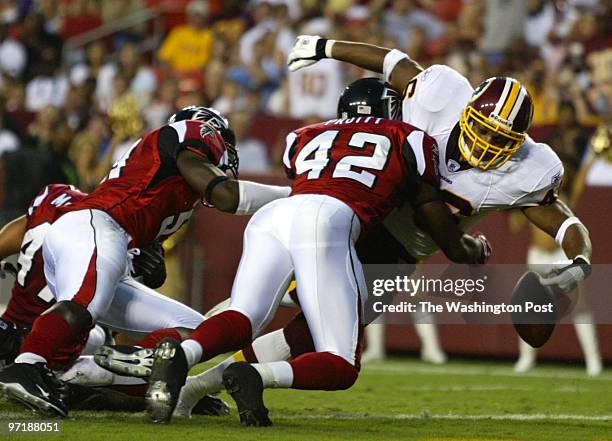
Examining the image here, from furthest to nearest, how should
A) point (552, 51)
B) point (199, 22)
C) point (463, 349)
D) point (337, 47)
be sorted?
point (199, 22) < point (552, 51) < point (463, 349) < point (337, 47)

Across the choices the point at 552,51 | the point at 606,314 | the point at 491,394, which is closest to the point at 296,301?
the point at 491,394

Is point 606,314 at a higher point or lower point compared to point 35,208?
lower

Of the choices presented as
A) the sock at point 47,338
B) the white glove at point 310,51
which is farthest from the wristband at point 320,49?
the sock at point 47,338

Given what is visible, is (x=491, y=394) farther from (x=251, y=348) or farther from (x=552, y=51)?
(x=552, y=51)

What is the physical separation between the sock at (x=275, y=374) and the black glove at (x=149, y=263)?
1.18 metres

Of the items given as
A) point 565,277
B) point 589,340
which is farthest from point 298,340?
point 589,340

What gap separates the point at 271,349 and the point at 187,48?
8214 millimetres

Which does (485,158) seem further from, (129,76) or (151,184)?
(129,76)

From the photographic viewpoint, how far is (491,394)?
6.67 metres

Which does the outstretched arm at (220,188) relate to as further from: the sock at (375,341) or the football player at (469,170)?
the sock at (375,341)

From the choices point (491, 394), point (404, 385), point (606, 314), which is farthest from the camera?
point (606, 314)

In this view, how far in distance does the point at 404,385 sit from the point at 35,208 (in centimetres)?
265

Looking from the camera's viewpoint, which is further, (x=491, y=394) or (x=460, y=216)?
(x=491, y=394)

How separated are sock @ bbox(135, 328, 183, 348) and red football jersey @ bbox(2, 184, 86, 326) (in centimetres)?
68
